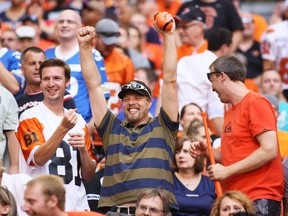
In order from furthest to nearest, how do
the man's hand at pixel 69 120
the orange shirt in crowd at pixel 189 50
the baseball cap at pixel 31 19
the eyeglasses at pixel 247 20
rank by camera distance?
the eyeglasses at pixel 247 20, the baseball cap at pixel 31 19, the orange shirt in crowd at pixel 189 50, the man's hand at pixel 69 120

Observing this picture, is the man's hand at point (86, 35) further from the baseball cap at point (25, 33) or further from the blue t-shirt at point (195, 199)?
the baseball cap at point (25, 33)

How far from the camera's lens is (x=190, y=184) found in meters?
11.3

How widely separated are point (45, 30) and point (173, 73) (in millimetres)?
7847

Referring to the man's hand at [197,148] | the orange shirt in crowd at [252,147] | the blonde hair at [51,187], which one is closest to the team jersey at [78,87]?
the man's hand at [197,148]

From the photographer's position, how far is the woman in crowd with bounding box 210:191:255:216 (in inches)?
378

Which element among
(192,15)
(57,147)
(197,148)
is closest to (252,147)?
(197,148)

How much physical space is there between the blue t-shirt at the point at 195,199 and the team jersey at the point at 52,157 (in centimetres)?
114

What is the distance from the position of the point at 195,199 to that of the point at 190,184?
0.20 metres

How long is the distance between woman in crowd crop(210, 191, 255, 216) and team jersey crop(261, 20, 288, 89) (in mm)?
6143

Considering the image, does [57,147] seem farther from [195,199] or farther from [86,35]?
[195,199]

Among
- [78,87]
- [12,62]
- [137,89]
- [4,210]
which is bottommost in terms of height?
[4,210]

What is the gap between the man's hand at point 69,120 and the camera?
9.70 metres

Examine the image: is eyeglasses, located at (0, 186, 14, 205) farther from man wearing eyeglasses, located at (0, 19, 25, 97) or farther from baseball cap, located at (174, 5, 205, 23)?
baseball cap, located at (174, 5, 205, 23)

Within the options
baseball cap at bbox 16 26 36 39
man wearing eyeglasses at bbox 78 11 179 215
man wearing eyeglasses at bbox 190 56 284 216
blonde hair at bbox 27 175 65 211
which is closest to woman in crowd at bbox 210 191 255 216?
man wearing eyeglasses at bbox 190 56 284 216
